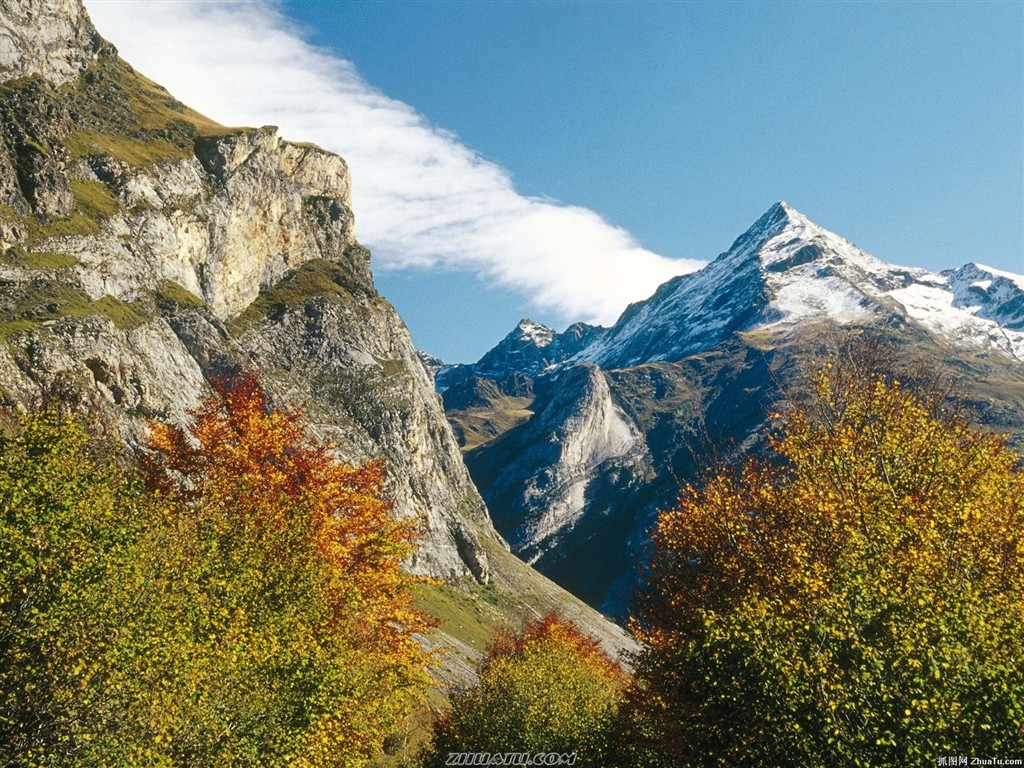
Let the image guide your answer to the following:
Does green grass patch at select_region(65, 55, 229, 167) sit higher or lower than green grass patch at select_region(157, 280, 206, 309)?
higher

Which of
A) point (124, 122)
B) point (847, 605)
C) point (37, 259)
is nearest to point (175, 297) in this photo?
point (37, 259)

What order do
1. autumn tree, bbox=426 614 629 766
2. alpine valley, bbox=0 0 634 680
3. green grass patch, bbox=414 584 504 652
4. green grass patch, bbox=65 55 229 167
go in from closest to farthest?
1. autumn tree, bbox=426 614 629 766
2. alpine valley, bbox=0 0 634 680
3. green grass patch, bbox=414 584 504 652
4. green grass patch, bbox=65 55 229 167

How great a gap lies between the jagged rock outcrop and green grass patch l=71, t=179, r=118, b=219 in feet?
1.28

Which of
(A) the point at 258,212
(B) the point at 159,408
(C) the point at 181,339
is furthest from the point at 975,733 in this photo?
(A) the point at 258,212

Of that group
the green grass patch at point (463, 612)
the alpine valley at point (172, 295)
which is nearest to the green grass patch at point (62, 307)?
the alpine valley at point (172, 295)

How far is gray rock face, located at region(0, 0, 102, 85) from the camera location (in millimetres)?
137000

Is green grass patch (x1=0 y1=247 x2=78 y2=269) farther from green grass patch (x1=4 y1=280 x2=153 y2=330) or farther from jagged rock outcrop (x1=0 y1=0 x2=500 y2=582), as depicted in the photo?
green grass patch (x1=4 y1=280 x2=153 y2=330)

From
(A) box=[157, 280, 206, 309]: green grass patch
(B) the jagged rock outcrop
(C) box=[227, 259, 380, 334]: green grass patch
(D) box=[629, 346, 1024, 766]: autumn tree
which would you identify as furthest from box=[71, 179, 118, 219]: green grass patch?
(D) box=[629, 346, 1024, 766]: autumn tree

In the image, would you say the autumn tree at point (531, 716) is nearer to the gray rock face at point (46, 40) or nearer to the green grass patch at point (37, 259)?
the green grass patch at point (37, 259)

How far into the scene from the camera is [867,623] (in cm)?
1855

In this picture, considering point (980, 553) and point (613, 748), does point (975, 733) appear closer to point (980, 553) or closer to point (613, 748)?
point (980, 553)

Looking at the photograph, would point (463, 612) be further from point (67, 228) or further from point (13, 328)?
point (67, 228)

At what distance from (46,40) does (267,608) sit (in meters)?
183

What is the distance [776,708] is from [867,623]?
369 cm
